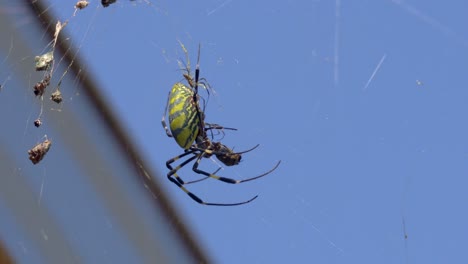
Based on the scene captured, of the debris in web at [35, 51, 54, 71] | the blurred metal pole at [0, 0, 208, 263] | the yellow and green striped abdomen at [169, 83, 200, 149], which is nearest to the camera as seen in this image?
the yellow and green striped abdomen at [169, 83, 200, 149]

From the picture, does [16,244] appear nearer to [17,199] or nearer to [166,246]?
[17,199]

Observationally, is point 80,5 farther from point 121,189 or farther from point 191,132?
point 121,189

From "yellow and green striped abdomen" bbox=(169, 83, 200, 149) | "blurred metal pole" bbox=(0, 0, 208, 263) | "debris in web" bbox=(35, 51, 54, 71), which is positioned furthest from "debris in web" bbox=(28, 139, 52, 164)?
"blurred metal pole" bbox=(0, 0, 208, 263)

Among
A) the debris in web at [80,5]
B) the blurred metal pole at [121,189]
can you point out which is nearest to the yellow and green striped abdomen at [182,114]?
the debris in web at [80,5]

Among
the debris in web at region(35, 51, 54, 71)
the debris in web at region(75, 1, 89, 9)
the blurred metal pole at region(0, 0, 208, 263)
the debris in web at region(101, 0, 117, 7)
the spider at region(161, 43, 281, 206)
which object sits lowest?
the blurred metal pole at region(0, 0, 208, 263)

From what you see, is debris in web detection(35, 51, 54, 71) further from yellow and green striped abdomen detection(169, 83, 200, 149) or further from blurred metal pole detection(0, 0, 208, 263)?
blurred metal pole detection(0, 0, 208, 263)

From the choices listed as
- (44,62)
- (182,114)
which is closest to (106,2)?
(44,62)

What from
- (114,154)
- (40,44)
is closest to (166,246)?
(114,154)

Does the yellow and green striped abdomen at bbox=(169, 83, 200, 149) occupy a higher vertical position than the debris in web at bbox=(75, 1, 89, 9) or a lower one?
lower

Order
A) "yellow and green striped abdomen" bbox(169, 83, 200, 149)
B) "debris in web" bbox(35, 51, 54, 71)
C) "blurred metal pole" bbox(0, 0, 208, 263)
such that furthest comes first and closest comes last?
"blurred metal pole" bbox(0, 0, 208, 263)
"debris in web" bbox(35, 51, 54, 71)
"yellow and green striped abdomen" bbox(169, 83, 200, 149)
